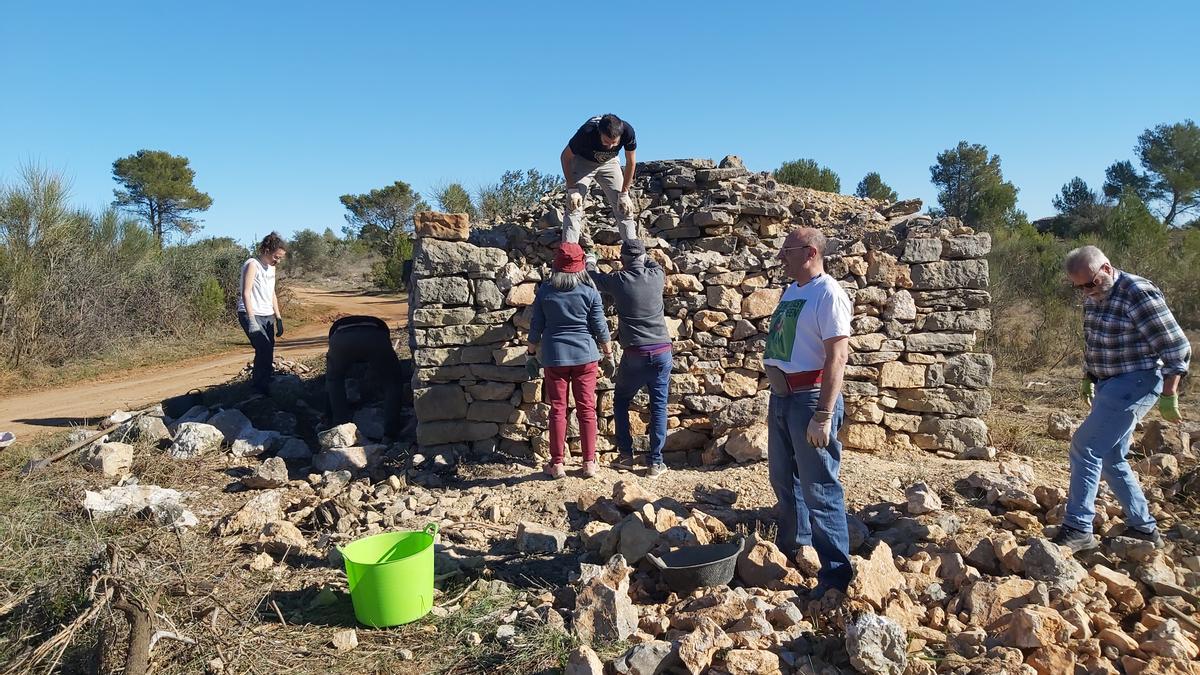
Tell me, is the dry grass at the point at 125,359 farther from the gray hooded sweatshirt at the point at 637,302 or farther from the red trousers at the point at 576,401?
the gray hooded sweatshirt at the point at 637,302

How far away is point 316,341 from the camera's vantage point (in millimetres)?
13758

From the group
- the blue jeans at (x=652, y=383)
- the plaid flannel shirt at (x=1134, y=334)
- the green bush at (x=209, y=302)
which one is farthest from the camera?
the green bush at (x=209, y=302)

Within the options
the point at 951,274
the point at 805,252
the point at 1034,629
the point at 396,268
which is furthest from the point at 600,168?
the point at 396,268

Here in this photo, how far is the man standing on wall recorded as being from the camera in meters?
5.67

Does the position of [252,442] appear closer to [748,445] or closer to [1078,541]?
[748,445]

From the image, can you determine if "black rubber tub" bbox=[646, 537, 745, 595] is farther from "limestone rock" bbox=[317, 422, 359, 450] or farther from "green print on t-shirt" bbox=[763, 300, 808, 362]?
"limestone rock" bbox=[317, 422, 359, 450]

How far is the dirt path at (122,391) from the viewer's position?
7.82 m

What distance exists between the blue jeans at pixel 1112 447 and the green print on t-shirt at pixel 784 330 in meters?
1.75

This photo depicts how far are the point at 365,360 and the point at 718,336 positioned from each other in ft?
10.5

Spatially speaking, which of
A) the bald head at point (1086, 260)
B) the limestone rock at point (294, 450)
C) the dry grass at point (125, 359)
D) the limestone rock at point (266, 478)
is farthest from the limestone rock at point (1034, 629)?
the dry grass at point (125, 359)

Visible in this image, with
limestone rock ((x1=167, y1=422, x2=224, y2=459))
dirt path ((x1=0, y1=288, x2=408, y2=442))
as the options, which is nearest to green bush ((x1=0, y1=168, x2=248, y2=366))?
dirt path ((x1=0, y1=288, x2=408, y2=442))

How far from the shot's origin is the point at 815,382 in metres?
3.31

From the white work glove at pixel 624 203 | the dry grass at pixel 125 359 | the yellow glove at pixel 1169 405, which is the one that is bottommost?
the dry grass at pixel 125 359

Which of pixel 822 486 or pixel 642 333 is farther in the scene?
pixel 642 333
